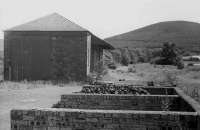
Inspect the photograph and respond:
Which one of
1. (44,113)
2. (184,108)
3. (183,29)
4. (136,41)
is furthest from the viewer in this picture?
(183,29)

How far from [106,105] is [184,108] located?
7.14 feet

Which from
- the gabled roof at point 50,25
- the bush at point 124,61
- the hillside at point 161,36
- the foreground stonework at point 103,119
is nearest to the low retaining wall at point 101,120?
the foreground stonework at point 103,119

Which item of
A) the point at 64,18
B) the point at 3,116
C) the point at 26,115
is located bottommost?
the point at 3,116

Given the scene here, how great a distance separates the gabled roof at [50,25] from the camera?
2086cm

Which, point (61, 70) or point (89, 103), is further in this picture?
point (61, 70)

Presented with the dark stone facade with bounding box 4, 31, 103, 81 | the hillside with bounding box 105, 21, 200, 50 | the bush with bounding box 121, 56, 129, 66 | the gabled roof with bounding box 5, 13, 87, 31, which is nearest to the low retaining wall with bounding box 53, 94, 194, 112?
the dark stone facade with bounding box 4, 31, 103, 81

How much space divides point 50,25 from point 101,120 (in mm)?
16610

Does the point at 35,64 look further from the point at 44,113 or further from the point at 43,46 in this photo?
the point at 44,113

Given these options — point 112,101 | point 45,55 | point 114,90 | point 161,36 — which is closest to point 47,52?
point 45,55

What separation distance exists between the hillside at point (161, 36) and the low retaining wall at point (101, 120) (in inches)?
2779

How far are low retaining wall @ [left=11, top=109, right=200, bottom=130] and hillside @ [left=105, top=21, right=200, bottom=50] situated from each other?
70.6m

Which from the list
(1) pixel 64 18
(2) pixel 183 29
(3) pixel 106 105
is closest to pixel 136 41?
(2) pixel 183 29

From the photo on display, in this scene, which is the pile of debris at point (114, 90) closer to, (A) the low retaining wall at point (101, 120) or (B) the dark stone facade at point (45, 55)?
(A) the low retaining wall at point (101, 120)

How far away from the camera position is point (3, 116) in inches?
350
